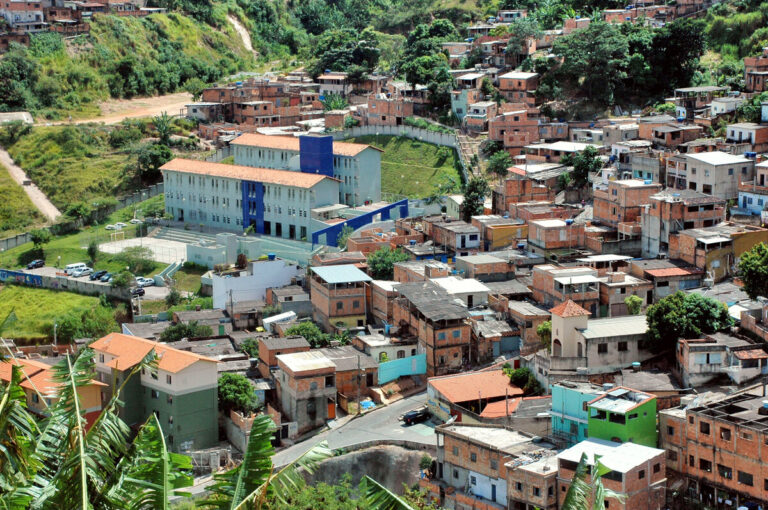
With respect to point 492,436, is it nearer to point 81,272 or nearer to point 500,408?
point 500,408

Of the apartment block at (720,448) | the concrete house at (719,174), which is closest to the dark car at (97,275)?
the concrete house at (719,174)

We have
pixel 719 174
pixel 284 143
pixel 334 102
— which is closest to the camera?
pixel 719 174

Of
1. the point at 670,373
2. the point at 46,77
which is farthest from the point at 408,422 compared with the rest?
the point at 46,77

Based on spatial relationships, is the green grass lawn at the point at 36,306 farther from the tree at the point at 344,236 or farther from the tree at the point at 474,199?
the tree at the point at 474,199

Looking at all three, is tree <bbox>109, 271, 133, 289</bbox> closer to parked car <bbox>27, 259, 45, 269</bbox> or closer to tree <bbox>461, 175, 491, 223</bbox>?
parked car <bbox>27, 259, 45, 269</bbox>

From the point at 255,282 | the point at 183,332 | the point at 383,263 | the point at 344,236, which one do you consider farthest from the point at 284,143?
the point at 183,332

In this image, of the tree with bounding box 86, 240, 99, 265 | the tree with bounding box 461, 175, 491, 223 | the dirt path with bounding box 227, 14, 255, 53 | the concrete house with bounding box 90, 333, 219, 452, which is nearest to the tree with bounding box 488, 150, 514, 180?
the tree with bounding box 461, 175, 491, 223
